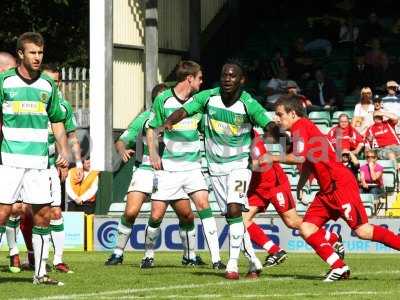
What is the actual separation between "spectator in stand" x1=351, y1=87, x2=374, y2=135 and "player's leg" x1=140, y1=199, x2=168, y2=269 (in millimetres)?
9018

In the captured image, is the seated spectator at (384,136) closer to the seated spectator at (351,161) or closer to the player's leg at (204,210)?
the seated spectator at (351,161)

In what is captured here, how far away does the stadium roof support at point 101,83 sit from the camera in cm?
2584

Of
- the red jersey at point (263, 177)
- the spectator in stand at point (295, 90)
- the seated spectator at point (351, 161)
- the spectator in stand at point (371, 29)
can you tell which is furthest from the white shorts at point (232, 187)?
the spectator in stand at point (371, 29)

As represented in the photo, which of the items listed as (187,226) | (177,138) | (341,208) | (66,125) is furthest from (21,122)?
(187,226)

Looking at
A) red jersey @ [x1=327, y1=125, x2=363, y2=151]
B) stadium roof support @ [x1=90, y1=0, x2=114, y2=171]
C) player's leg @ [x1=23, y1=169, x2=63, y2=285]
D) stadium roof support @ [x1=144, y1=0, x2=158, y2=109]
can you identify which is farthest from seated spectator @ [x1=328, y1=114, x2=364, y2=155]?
player's leg @ [x1=23, y1=169, x2=63, y2=285]

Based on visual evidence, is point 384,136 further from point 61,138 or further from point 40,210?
point 40,210

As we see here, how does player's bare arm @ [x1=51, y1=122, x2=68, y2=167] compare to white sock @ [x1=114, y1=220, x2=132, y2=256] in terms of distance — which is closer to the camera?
player's bare arm @ [x1=51, y1=122, x2=68, y2=167]

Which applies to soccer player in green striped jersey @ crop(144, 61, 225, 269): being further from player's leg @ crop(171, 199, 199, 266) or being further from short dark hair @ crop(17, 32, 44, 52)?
short dark hair @ crop(17, 32, 44, 52)

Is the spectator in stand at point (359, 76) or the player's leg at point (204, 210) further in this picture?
the spectator in stand at point (359, 76)

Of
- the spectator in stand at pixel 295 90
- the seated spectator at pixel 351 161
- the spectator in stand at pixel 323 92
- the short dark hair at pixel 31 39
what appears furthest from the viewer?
the spectator in stand at pixel 323 92

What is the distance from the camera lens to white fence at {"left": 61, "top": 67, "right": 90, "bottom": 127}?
26.7 metres

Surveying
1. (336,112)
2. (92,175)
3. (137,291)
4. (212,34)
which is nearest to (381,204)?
(336,112)

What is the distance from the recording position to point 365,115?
2511cm

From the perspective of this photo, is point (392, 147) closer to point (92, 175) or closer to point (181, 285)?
point (92, 175)
